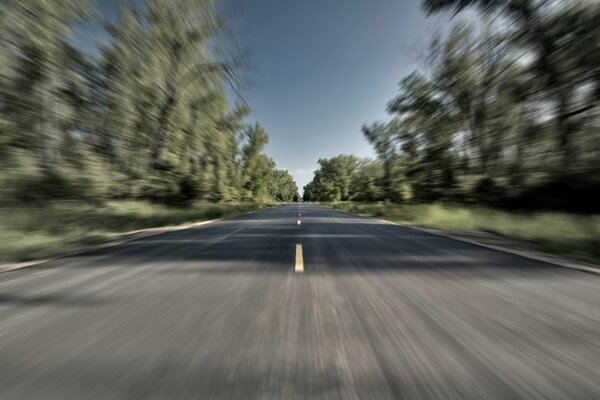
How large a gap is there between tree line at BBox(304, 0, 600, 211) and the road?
7.88 metres

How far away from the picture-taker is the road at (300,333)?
1546mm

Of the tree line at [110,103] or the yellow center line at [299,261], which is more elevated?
the tree line at [110,103]

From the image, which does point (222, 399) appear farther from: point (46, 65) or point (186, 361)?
point (46, 65)

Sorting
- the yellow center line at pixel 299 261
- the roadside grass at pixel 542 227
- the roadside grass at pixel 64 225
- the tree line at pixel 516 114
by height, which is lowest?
the roadside grass at pixel 542 227

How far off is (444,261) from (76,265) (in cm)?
686

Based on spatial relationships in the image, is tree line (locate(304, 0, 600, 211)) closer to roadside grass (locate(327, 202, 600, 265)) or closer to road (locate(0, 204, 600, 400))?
roadside grass (locate(327, 202, 600, 265))

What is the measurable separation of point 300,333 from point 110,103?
46.3ft

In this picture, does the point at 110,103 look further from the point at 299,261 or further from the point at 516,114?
the point at 516,114

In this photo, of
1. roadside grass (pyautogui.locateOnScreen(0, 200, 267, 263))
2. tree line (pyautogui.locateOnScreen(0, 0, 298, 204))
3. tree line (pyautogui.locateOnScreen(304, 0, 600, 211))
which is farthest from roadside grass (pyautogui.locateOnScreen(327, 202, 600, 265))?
tree line (pyautogui.locateOnScreen(0, 0, 298, 204))

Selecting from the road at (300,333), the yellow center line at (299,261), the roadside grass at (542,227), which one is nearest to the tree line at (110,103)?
the road at (300,333)

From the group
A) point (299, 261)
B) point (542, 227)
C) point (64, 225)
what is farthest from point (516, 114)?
point (64, 225)

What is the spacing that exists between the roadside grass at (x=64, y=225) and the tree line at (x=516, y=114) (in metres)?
15.1

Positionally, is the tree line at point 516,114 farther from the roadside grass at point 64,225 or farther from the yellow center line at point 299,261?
the roadside grass at point 64,225

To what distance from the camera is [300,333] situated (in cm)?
218
